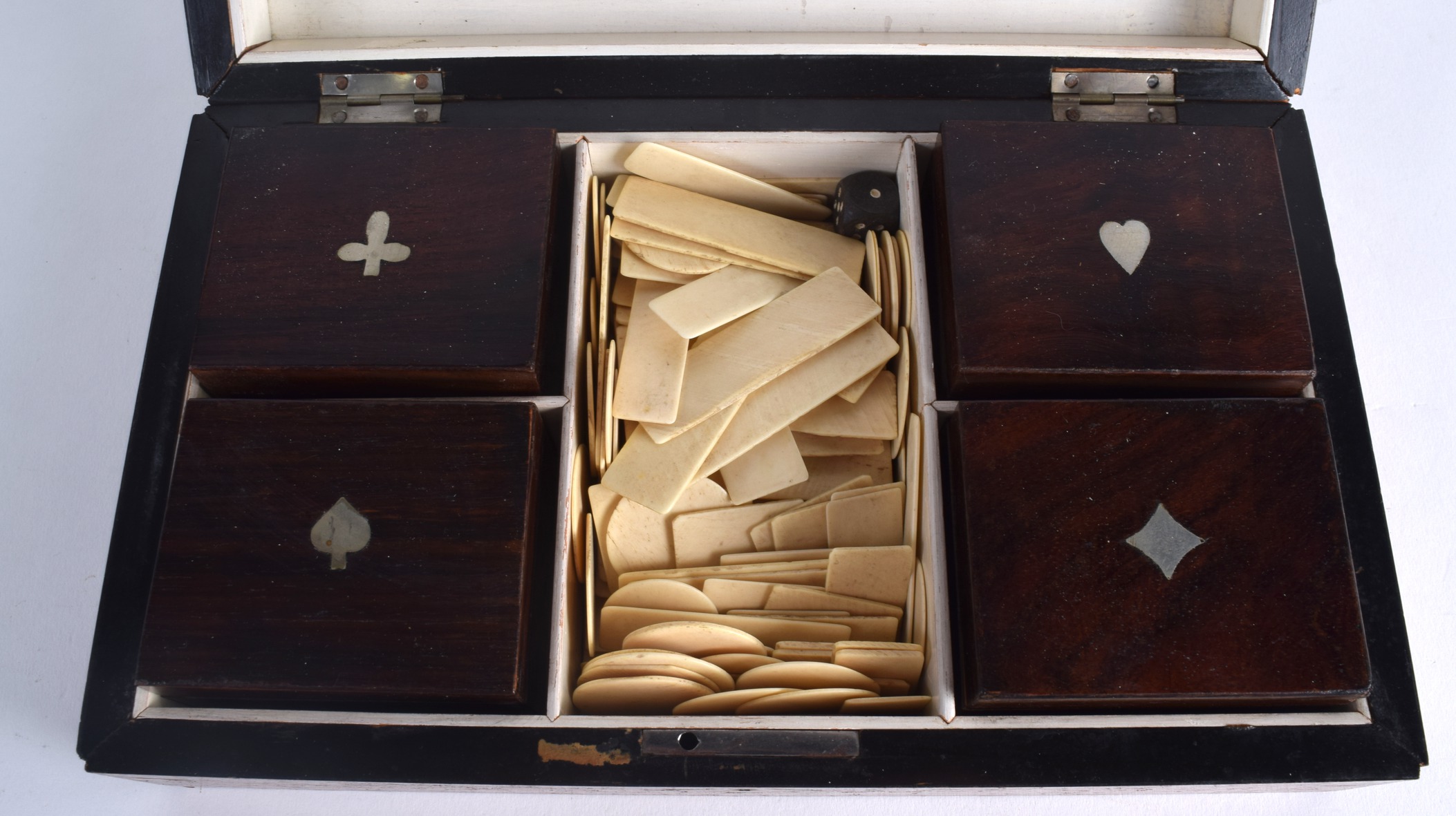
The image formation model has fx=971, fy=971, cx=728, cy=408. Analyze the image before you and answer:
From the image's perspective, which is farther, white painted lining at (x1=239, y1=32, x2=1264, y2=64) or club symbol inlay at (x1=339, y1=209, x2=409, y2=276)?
white painted lining at (x1=239, y1=32, x2=1264, y2=64)

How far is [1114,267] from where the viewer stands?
1.28 m

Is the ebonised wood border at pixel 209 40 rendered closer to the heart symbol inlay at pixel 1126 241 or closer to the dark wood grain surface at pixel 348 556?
the dark wood grain surface at pixel 348 556

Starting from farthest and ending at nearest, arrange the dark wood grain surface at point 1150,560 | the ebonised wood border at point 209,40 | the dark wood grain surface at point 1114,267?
the ebonised wood border at point 209,40 → the dark wood grain surface at point 1114,267 → the dark wood grain surface at point 1150,560

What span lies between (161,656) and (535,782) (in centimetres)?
46

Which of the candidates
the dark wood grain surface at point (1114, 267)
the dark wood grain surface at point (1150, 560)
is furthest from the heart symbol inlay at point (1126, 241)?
the dark wood grain surface at point (1150, 560)

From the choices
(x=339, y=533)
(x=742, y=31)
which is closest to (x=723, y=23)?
(x=742, y=31)

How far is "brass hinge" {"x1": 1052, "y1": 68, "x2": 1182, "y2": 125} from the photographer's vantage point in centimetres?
146

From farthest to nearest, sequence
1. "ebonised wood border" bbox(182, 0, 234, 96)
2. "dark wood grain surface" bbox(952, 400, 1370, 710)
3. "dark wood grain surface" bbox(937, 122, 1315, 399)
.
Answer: "ebonised wood border" bbox(182, 0, 234, 96)
"dark wood grain surface" bbox(937, 122, 1315, 399)
"dark wood grain surface" bbox(952, 400, 1370, 710)

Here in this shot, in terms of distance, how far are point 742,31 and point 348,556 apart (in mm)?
999

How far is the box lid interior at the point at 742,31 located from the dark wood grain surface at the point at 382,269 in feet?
0.58

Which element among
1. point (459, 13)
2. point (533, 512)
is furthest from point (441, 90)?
point (533, 512)

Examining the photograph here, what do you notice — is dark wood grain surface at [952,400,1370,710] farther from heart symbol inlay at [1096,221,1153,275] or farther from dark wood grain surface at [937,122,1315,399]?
heart symbol inlay at [1096,221,1153,275]

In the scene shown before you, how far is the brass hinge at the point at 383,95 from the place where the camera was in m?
1.46

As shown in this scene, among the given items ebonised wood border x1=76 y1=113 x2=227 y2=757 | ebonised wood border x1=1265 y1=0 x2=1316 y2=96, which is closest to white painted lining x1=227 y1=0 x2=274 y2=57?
ebonised wood border x1=76 y1=113 x2=227 y2=757
